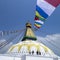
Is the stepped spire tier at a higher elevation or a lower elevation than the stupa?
higher

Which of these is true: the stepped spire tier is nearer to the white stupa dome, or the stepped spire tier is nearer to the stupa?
the stupa

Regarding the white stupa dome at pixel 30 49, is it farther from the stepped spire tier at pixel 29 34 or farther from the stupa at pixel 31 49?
the stepped spire tier at pixel 29 34

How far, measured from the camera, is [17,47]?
34.8 m

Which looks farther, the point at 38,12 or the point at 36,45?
the point at 36,45

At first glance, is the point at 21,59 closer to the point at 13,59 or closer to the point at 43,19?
the point at 13,59

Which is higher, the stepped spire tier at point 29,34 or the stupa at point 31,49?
the stepped spire tier at point 29,34

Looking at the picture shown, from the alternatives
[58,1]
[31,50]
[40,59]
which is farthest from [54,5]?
[31,50]

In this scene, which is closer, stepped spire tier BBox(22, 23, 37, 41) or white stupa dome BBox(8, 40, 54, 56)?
white stupa dome BBox(8, 40, 54, 56)

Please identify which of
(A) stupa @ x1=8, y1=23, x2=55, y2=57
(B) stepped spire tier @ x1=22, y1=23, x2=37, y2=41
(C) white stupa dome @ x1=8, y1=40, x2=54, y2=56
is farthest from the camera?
(B) stepped spire tier @ x1=22, y1=23, x2=37, y2=41

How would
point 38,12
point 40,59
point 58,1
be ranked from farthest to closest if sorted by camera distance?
1. point 40,59
2. point 38,12
3. point 58,1

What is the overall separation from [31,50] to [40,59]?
5.54 metres

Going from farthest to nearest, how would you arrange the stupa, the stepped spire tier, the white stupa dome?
the stepped spire tier < the white stupa dome < the stupa

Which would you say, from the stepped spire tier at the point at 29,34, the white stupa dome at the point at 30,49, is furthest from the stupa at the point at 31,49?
the stepped spire tier at the point at 29,34

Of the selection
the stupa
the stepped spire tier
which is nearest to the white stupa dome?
the stupa
